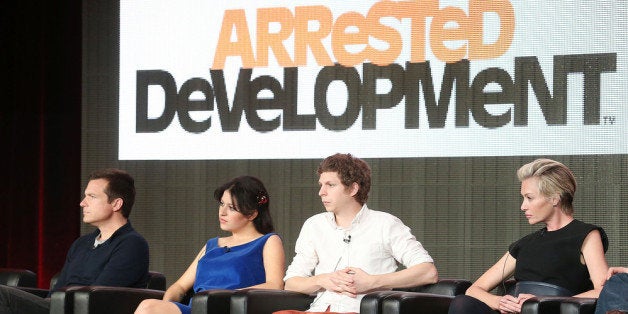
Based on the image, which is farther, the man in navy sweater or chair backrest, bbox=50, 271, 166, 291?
chair backrest, bbox=50, 271, 166, 291

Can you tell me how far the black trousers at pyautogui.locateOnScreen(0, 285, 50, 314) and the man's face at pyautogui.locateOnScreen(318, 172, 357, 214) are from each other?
4.57 ft

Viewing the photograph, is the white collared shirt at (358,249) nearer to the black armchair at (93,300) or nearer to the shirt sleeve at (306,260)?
the shirt sleeve at (306,260)

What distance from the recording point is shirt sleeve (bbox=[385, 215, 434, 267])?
4.27m

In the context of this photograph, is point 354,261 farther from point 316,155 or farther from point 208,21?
point 208,21

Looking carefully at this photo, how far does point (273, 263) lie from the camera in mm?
4598

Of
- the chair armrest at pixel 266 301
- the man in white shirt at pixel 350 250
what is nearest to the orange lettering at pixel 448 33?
the man in white shirt at pixel 350 250

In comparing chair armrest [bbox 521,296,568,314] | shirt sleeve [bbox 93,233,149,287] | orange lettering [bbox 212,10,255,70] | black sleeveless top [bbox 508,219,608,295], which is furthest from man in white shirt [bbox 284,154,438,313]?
orange lettering [bbox 212,10,255,70]

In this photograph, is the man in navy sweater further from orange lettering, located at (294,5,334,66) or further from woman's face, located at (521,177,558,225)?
woman's face, located at (521,177,558,225)

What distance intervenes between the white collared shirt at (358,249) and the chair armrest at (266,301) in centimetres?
7

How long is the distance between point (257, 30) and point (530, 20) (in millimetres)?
1564

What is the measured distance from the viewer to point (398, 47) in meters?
5.68

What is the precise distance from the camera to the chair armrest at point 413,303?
3.86m

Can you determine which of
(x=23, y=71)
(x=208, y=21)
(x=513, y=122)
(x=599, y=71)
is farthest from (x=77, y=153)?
(x=599, y=71)

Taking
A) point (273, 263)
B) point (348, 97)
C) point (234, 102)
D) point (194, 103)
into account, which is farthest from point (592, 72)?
point (194, 103)
